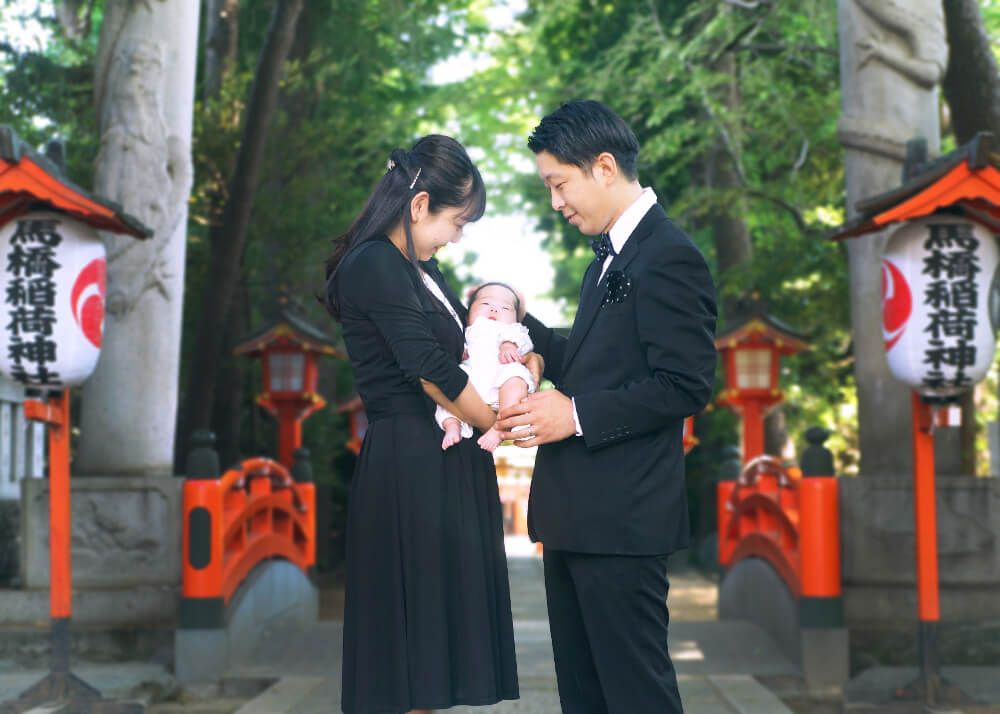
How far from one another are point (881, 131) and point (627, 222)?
19.9ft

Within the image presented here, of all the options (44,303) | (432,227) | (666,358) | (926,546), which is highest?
(44,303)

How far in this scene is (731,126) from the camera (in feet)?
53.5

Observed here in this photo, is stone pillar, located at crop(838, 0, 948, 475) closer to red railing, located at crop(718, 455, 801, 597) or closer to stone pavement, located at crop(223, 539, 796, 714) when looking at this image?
red railing, located at crop(718, 455, 801, 597)

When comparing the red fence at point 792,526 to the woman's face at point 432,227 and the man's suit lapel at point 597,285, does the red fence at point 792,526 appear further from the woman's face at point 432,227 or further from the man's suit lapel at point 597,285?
the man's suit lapel at point 597,285

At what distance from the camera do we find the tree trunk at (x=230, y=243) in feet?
42.0

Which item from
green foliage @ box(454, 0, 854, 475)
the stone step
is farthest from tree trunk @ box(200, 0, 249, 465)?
the stone step

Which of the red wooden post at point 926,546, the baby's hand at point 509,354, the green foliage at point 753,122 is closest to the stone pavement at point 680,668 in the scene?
the red wooden post at point 926,546

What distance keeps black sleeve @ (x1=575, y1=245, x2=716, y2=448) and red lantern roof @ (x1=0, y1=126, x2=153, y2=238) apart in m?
4.74

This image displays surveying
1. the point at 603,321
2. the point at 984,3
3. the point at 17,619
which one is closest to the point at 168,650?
the point at 17,619

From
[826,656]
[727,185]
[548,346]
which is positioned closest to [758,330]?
[727,185]

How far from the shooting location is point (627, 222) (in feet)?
13.0

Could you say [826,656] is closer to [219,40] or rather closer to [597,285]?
[597,285]

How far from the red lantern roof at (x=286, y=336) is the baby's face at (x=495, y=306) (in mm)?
11020

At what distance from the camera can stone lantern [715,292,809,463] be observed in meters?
15.1
